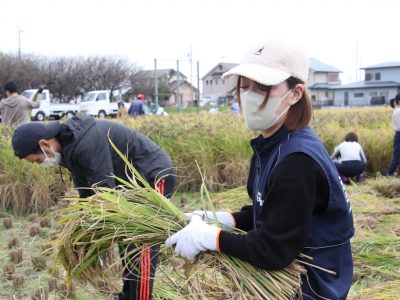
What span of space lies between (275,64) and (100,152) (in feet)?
5.01

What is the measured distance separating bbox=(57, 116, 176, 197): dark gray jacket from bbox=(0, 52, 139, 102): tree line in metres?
33.4

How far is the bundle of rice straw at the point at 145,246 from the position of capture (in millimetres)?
1517

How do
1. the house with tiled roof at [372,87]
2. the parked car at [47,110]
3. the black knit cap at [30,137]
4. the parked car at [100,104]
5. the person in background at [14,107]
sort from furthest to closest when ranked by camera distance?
the house with tiled roof at [372,87] < the parked car at [47,110] < the parked car at [100,104] < the person in background at [14,107] < the black knit cap at [30,137]

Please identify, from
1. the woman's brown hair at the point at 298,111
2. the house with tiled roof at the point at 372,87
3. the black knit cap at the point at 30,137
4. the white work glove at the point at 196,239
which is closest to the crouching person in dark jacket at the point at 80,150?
the black knit cap at the point at 30,137

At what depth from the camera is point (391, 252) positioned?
3.34m

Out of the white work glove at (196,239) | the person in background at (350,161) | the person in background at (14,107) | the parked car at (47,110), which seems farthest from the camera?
the parked car at (47,110)

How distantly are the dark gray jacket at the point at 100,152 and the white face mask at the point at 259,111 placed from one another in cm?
115

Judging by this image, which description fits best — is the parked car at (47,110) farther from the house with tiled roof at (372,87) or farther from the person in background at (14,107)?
the house with tiled roof at (372,87)

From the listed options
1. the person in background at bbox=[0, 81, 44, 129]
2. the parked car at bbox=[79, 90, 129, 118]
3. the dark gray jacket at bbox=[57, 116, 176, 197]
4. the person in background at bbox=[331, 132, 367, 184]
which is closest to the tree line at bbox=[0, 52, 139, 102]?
the parked car at bbox=[79, 90, 129, 118]

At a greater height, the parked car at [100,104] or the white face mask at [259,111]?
the parked car at [100,104]

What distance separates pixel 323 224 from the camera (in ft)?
4.83

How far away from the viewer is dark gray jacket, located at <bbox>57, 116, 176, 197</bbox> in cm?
278

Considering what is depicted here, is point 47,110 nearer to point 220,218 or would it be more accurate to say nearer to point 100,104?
point 100,104

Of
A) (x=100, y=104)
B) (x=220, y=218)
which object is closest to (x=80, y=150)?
(x=220, y=218)
